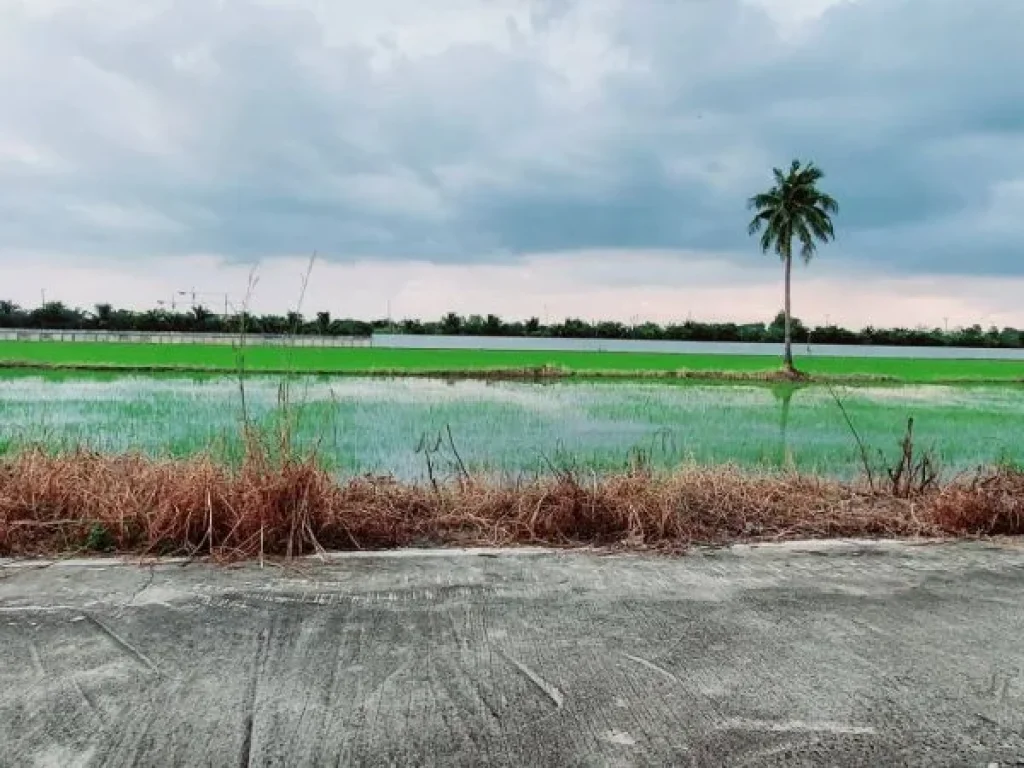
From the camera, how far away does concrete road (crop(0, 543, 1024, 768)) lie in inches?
88.1

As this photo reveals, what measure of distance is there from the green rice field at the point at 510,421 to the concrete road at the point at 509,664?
5.96 ft

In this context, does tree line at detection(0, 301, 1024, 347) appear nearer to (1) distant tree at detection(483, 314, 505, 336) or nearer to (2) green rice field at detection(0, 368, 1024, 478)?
(1) distant tree at detection(483, 314, 505, 336)

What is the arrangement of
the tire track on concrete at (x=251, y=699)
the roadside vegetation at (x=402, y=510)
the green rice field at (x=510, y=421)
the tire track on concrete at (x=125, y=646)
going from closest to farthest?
1. the tire track on concrete at (x=251, y=699)
2. the tire track on concrete at (x=125, y=646)
3. the roadside vegetation at (x=402, y=510)
4. the green rice field at (x=510, y=421)

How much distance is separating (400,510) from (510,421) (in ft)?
34.4

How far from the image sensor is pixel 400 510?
195 inches

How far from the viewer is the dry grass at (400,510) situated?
14.0 feet

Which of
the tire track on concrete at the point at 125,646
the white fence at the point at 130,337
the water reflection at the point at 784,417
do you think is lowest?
the water reflection at the point at 784,417

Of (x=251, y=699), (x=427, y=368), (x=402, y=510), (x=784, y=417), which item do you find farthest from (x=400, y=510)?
(x=427, y=368)

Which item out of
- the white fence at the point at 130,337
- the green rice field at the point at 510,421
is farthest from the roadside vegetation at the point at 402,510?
the white fence at the point at 130,337

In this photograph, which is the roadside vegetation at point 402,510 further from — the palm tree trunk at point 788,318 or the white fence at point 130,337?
the white fence at point 130,337

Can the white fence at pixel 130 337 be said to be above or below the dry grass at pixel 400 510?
above

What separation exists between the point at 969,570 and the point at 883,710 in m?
1.94

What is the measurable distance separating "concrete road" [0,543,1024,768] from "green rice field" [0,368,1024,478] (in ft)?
5.96

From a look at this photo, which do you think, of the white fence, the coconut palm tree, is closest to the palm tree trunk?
the coconut palm tree
